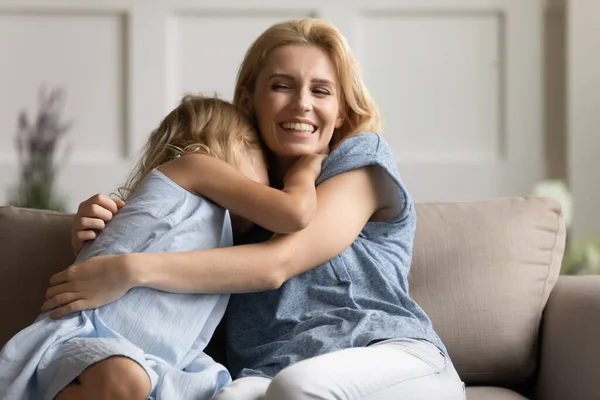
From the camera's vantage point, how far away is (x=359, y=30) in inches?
129

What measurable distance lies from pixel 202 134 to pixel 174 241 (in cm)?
22

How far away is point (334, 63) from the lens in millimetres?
1770

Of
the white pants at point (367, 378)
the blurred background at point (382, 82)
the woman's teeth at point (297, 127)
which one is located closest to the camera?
the white pants at point (367, 378)

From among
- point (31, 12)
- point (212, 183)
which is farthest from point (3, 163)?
point (212, 183)

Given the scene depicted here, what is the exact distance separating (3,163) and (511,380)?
6.88ft

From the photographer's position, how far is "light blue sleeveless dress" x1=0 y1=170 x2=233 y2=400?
1373 mm

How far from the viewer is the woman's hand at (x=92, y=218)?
5.20ft

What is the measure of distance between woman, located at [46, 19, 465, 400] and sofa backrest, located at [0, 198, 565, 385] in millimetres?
145

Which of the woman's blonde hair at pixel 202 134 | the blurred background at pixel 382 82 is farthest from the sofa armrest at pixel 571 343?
the blurred background at pixel 382 82

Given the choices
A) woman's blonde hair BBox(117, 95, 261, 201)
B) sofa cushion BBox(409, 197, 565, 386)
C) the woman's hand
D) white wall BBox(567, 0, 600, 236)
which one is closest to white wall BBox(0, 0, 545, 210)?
white wall BBox(567, 0, 600, 236)

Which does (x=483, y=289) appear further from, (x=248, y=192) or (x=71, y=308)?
(x=71, y=308)

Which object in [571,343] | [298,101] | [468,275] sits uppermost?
[298,101]

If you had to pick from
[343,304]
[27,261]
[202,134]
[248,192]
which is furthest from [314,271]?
[27,261]

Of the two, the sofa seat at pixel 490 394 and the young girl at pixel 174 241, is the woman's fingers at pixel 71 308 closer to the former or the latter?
the young girl at pixel 174 241
